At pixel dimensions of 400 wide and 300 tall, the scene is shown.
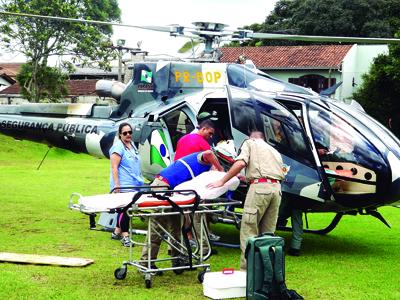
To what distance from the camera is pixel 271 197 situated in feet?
25.6

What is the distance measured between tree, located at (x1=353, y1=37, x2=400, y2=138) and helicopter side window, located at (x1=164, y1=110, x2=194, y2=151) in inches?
1044

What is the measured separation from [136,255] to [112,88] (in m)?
3.83

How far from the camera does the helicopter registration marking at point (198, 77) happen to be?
1040cm

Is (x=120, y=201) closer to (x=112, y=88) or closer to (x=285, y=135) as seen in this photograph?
(x=285, y=135)

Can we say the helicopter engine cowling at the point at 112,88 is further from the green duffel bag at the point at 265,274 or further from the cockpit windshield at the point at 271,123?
the green duffel bag at the point at 265,274

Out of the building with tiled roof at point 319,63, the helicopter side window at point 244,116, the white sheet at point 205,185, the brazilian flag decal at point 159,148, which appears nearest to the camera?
the white sheet at point 205,185

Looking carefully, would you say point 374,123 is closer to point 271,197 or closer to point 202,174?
point 271,197

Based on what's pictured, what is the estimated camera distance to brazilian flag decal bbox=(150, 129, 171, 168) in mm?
10539

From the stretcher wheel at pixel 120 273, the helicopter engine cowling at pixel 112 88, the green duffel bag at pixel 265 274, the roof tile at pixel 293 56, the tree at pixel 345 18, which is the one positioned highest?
the tree at pixel 345 18

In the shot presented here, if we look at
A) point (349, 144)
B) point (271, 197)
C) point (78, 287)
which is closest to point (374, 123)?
point (349, 144)

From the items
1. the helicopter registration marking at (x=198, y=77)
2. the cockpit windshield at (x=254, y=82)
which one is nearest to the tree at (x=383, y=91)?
the helicopter registration marking at (x=198, y=77)

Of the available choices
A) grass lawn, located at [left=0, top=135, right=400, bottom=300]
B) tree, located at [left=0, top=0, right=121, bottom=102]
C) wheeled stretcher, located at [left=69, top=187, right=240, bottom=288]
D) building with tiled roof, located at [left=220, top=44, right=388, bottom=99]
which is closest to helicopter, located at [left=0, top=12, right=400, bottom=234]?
grass lawn, located at [left=0, top=135, right=400, bottom=300]

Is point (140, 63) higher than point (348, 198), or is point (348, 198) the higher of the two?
point (140, 63)

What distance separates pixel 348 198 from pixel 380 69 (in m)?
28.5
